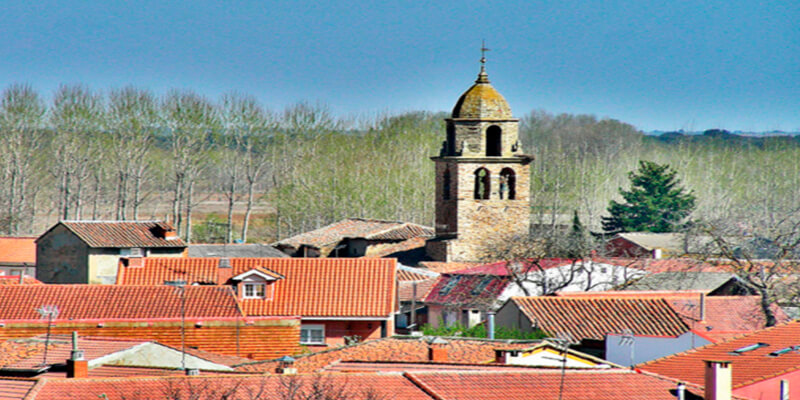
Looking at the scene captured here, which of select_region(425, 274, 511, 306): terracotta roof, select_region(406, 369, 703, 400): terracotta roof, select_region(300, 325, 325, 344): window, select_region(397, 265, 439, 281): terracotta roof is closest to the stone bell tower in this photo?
select_region(397, 265, 439, 281): terracotta roof

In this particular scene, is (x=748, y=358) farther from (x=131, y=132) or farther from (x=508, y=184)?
(x=131, y=132)

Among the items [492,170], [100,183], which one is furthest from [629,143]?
[492,170]

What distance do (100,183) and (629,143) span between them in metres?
60.8

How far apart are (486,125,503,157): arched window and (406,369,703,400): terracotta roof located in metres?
32.0

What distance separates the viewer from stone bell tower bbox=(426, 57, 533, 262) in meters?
53.0

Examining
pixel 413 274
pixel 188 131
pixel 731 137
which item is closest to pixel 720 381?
pixel 413 274

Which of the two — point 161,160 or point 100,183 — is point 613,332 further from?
point 161,160

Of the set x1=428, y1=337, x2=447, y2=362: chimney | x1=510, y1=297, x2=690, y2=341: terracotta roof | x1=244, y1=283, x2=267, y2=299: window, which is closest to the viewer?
x1=428, y1=337, x2=447, y2=362: chimney

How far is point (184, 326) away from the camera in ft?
102

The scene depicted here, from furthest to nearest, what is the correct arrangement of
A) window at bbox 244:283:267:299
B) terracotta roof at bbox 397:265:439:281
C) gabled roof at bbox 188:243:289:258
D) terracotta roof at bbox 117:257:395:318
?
1. gabled roof at bbox 188:243:289:258
2. terracotta roof at bbox 397:265:439:281
3. window at bbox 244:283:267:299
4. terracotta roof at bbox 117:257:395:318

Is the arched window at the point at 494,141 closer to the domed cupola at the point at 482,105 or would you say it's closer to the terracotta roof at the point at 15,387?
the domed cupola at the point at 482,105

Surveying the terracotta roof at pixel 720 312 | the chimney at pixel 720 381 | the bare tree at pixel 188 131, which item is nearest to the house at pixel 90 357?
the chimney at pixel 720 381

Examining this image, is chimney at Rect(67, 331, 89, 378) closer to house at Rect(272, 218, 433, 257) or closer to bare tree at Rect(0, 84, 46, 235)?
house at Rect(272, 218, 433, 257)

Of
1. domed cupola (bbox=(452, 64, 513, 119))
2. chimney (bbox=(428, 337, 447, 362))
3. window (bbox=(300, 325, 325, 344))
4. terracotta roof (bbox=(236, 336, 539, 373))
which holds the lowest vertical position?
window (bbox=(300, 325, 325, 344))
